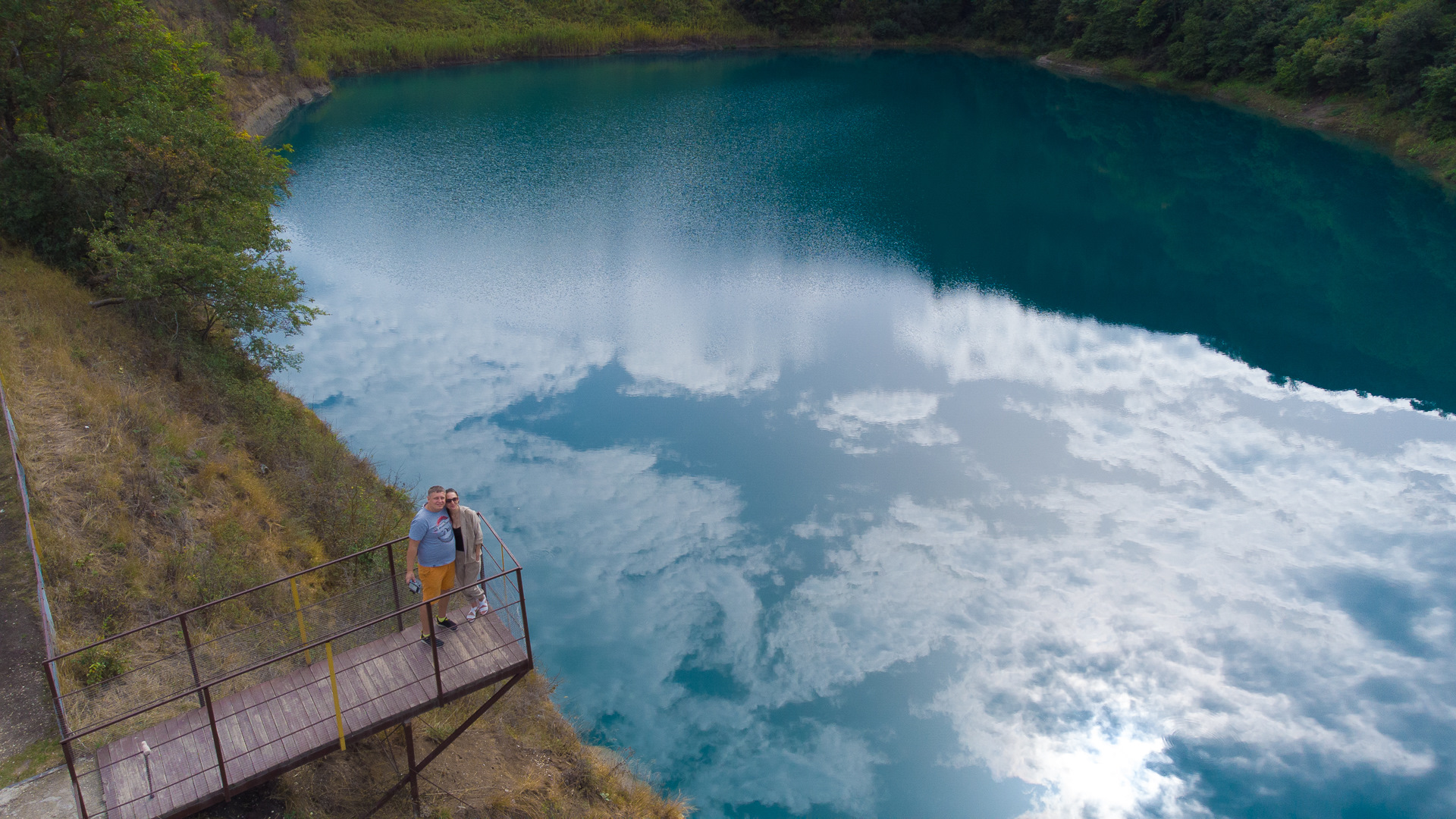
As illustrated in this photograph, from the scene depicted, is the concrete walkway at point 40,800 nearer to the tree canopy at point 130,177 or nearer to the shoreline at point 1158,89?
the tree canopy at point 130,177

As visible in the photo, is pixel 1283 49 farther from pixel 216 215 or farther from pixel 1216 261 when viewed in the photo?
pixel 216 215

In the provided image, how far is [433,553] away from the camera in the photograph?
8555 millimetres

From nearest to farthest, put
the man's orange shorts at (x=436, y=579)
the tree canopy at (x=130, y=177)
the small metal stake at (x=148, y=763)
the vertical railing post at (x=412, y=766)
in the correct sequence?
the small metal stake at (x=148, y=763)
the vertical railing post at (x=412, y=766)
the man's orange shorts at (x=436, y=579)
the tree canopy at (x=130, y=177)

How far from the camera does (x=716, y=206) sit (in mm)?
32000

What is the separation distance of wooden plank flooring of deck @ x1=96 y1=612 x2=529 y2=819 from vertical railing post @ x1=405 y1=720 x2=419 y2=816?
0.49 m

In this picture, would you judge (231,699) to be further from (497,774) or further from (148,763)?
(497,774)

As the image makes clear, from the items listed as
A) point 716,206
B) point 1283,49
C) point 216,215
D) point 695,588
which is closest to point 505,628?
point 695,588

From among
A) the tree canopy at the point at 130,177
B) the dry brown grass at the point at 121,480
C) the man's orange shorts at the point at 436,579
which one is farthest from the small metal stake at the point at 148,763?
the tree canopy at the point at 130,177

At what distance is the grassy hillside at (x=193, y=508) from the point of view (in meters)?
9.14

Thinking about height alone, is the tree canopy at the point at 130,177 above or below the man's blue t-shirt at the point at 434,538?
above

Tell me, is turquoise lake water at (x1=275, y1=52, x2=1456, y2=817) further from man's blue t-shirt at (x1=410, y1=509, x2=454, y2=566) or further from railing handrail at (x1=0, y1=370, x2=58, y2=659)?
railing handrail at (x1=0, y1=370, x2=58, y2=659)

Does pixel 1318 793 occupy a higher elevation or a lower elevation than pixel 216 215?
lower

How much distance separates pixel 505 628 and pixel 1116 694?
29.4 feet

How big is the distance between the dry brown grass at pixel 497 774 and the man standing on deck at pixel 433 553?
64.4 inches
